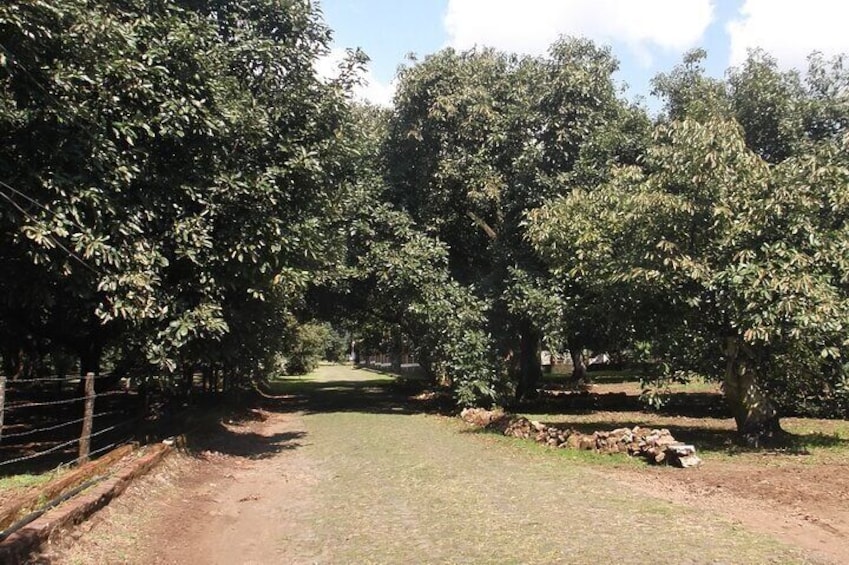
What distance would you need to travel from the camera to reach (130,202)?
1005 centimetres

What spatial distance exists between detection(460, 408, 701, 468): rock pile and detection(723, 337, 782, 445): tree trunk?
142cm

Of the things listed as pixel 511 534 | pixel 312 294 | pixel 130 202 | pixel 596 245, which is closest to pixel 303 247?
pixel 130 202

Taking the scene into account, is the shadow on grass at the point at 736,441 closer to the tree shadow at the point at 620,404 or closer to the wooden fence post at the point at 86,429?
the tree shadow at the point at 620,404

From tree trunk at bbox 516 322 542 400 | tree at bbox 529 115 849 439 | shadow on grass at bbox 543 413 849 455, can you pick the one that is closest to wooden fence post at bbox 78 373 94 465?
tree at bbox 529 115 849 439

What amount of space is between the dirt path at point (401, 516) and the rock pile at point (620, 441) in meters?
0.92

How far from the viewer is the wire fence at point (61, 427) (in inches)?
362

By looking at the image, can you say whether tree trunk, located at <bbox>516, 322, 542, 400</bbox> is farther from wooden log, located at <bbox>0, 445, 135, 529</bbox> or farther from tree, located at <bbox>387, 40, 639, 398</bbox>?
wooden log, located at <bbox>0, 445, 135, 529</bbox>

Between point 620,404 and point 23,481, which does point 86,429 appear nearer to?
point 23,481

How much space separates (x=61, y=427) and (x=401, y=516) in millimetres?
11449

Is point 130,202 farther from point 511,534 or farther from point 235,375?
point 235,375

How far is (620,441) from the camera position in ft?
39.2

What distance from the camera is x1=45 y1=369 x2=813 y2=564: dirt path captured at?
6336 millimetres

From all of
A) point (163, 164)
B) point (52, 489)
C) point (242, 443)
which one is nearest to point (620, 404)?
point (242, 443)

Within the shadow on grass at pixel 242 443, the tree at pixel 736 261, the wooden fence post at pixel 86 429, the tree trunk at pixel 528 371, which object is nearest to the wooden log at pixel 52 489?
the wooden fence post at pixel 86 429
